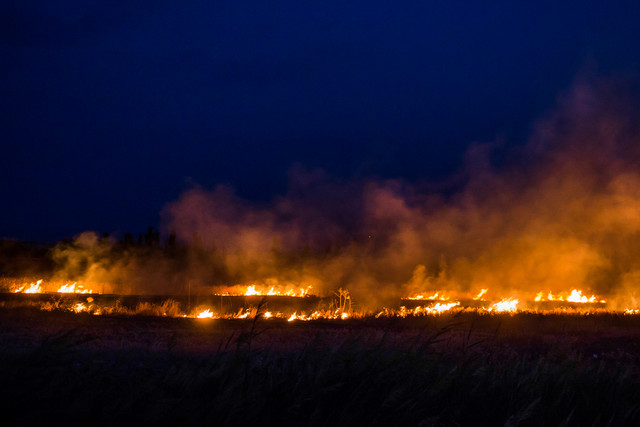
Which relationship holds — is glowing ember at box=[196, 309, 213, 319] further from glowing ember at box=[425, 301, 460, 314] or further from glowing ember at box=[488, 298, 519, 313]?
glowing ember at box=[488, 298, 519, 313]

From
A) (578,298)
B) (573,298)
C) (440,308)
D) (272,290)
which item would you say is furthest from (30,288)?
(578,298)

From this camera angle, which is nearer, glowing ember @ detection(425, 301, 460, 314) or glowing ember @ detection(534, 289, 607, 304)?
glowing ember @ detection(425, 301, 460, 314)

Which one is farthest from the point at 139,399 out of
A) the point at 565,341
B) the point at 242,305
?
the point at 242,305

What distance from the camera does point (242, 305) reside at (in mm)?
17797

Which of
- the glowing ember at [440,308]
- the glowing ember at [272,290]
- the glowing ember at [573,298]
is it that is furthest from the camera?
the glowing ember at [573,298]

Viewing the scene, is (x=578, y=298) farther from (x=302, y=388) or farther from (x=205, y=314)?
(x=302, y=388)

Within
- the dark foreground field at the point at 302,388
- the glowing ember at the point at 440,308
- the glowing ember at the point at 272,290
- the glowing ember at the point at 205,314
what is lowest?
the dark foreground field at the point at 302,388

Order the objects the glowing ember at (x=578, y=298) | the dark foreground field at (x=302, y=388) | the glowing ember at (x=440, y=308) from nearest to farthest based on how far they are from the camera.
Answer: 1. the dark foreground field at (x=302, y=388)
2. the glowing ember at (x=440, y=308)
3. the glowing ember at (x=578, y=298)

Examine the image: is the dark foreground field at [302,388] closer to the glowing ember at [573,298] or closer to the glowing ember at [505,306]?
the glowing ember at [505,306]

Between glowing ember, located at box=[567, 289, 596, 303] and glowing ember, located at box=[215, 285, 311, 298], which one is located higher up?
glowing ember, located at box=[215, 285, 311, 298]

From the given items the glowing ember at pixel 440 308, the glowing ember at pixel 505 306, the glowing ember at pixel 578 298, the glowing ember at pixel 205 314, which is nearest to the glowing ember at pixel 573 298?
the glowing ember at pixel 578 298

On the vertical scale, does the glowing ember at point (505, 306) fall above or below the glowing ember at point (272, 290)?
below

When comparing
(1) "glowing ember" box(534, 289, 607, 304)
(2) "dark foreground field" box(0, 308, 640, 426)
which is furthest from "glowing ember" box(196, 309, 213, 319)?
(1) "glowing ember" box(534, 289, 607, 304)

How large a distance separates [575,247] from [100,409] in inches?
1206
